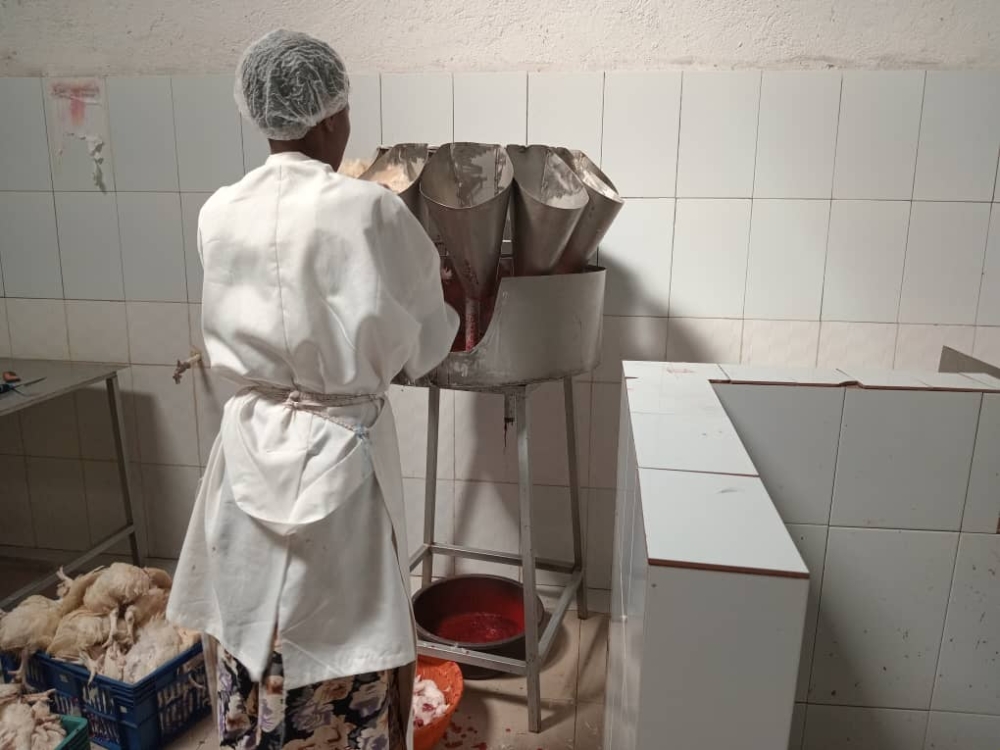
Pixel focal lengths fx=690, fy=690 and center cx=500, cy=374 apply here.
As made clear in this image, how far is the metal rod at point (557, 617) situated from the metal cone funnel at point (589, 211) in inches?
34.0

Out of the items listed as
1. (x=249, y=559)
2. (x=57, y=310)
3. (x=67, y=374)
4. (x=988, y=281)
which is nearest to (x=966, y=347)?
(x=988, y=281)

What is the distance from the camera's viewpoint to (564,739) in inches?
63.2

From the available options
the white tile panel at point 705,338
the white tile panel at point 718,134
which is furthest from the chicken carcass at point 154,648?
the white tile panel at point 718,134

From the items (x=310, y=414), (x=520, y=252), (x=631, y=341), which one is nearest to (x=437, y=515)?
(x=631, y=341)

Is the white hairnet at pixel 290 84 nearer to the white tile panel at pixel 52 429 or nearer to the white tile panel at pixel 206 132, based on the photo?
the white tile panel at pixel 206 132

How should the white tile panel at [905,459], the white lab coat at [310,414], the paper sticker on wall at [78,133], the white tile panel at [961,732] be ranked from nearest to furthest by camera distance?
the white lab coat at [310,414] < the white tile panel at [905,459] < the white tile panel at [961,732] < the paper sticker on wall at [78,133]

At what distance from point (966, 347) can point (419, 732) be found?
167 cm

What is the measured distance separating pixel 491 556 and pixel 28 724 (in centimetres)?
106

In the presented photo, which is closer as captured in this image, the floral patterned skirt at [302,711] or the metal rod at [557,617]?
the floral patterned skirt at [302,711]

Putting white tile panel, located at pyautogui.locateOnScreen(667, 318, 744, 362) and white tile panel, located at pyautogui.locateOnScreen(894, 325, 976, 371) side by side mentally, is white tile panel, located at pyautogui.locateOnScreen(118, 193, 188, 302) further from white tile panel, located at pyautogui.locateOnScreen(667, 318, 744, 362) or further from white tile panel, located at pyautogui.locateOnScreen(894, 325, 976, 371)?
white tile panel, located at pyautogui.locateOnScreen(894, 325, 976, 371)

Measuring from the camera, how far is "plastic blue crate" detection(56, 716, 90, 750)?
4.43 ft

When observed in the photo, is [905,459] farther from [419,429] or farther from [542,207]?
[419,429]

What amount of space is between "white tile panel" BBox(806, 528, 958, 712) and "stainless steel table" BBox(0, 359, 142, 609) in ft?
6.00

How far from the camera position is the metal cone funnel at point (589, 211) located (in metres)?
1.41
